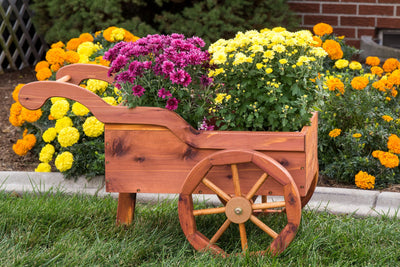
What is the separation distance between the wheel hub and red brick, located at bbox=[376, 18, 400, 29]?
391 cm

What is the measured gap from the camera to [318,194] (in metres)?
2.92

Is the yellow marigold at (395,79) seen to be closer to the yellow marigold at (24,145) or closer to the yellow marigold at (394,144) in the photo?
the yellow marigold at (394,144)

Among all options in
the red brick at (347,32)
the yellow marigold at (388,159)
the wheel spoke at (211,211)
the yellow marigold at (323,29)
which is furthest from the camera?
the red brick at (347,32)

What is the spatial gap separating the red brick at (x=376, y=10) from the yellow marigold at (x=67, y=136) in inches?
137

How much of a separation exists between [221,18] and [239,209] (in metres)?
2.68

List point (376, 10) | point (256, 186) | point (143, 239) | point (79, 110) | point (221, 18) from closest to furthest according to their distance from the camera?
1. point (256, 186)
2. point (143, 239)
3. point (79, 110)
4. point (221, 18)
5. point (376, 10)

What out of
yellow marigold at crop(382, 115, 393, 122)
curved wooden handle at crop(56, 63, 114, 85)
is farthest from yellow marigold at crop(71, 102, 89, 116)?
yellow marigold at crop(382, 115, 393, 122)

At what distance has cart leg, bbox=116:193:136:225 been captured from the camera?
8.25 feet

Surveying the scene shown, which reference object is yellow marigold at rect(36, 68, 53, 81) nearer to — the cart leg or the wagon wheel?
the cart leg

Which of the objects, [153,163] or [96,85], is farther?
[96,85]

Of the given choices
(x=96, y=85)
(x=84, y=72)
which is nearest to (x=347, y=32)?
(x=96, y=85)

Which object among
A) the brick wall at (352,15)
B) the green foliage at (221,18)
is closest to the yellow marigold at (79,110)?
the green foliage at (221,18)

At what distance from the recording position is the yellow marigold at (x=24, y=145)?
11.8 feet

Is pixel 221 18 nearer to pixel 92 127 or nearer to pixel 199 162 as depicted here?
pixel 92 127
